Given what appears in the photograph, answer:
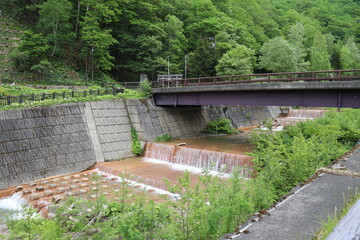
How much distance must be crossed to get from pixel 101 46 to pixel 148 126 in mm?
17618

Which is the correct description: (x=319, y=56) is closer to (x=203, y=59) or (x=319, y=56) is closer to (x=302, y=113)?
(x=302, y=113)

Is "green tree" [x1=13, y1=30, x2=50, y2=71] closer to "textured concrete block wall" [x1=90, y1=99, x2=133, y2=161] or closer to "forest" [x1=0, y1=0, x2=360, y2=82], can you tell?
"forest" [x1=0, y1=0, x2=360, y2=82]

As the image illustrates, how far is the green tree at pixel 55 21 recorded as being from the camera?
36125 millimetres

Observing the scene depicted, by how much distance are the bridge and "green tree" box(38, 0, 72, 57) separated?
18.0m

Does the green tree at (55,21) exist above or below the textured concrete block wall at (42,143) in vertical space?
above

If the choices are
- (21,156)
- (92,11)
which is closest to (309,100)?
(21,156)

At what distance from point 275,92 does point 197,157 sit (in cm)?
716

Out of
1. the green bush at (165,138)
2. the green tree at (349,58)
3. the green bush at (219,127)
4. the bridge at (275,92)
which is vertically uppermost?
the green tree at (349,58)

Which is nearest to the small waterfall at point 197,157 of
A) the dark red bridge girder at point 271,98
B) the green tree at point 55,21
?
the dark red bridge girder at point 271,98

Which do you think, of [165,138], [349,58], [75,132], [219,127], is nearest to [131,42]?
[219,127]

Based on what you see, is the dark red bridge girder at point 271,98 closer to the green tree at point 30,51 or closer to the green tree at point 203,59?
the green tree at point 203,59

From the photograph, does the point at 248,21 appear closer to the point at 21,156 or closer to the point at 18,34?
the point at 18,34

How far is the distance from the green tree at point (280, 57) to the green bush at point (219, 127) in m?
23.0

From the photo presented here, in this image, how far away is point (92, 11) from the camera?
1519 inches
